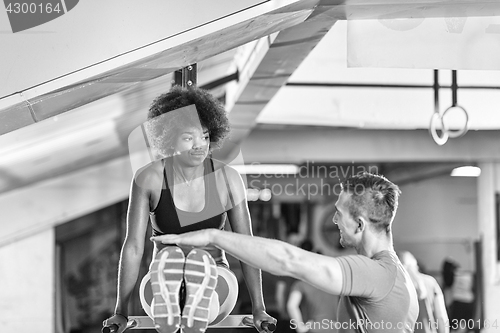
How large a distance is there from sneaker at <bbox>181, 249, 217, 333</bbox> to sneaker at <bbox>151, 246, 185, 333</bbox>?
0.02 meters

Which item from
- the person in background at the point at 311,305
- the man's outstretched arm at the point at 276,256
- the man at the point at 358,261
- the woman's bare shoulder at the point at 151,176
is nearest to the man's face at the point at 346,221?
the man at the point at 358,261

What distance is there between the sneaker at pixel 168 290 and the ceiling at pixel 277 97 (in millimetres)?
415

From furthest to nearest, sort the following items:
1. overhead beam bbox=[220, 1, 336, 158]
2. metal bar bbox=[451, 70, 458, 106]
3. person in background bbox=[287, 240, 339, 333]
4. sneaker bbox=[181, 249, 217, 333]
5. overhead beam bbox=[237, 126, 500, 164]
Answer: person in background bbox=[287, 240, 339, 333] → overhead beam bbox=[237, 126, 500, 164] → metal bar bbox=[451, 70, 458, 106] → overhead beam bbox=[220, 1, 336, 158] → sneaker bbox=[181, 249, 217, 333]

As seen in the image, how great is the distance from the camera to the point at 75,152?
3.65 metres

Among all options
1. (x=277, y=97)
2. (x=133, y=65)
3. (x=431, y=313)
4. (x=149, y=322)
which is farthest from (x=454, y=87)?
(x=277, y=97)

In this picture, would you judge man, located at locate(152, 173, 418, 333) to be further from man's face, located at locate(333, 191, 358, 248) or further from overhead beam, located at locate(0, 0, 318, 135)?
overhead beam, located at locate(0, 0, 318, 135)

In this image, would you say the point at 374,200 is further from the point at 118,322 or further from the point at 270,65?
the point at 270,65

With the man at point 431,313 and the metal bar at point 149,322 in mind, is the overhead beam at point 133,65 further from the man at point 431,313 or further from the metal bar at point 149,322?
the man at point 431,313

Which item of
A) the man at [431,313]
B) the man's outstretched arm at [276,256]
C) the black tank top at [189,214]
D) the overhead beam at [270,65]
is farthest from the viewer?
the man at [431,313]

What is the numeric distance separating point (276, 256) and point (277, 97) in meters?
2.21

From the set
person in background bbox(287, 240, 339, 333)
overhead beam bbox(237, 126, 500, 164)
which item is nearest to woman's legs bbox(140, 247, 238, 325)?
overhead beam bbox(237, 126, 500, 164)

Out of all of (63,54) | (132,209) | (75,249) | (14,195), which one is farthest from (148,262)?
(75,249)

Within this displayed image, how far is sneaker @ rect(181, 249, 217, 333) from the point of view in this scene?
4.71 feet

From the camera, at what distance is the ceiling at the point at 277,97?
1507 mm
